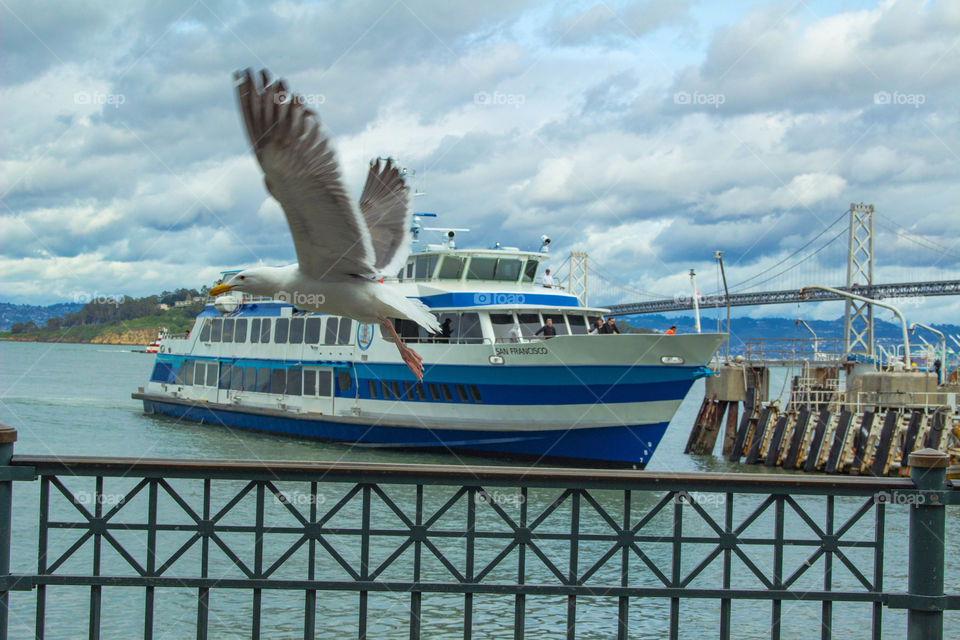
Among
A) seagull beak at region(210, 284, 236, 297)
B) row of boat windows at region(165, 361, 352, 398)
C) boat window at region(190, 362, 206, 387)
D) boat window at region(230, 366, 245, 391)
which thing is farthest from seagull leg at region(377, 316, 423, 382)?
boat window at region(190, 362, 206, 387)

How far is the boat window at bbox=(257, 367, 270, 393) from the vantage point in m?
30.1

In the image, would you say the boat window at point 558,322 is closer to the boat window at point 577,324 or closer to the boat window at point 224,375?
the boat window at point 577,324

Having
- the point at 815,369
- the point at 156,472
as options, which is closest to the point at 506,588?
the point at 156,472

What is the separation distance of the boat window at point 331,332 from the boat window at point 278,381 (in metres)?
2.62

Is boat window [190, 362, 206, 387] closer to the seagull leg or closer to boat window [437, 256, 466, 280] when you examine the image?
boat window [437, 256, 466, 280]

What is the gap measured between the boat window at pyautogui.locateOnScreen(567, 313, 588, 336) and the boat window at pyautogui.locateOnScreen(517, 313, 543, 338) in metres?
0.83

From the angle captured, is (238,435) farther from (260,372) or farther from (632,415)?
(632,415)

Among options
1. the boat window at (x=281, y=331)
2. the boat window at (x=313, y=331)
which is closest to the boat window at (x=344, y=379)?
the boat window at (x=313, y=331)

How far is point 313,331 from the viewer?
27938 millimetres

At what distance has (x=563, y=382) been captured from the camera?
22453 millimetres

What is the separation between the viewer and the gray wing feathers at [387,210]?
9.38 meters
